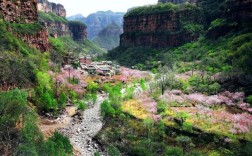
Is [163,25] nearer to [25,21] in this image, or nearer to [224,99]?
[25,21]

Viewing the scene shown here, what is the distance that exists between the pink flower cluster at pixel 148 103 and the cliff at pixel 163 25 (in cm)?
7678

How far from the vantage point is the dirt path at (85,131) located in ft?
149

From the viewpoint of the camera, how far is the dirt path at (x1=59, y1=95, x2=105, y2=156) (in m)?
45.3

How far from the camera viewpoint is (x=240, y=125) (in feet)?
149

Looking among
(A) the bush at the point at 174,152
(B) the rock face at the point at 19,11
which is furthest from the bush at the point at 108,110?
(B) the rock face at the point at 19,11

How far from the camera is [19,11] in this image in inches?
3578

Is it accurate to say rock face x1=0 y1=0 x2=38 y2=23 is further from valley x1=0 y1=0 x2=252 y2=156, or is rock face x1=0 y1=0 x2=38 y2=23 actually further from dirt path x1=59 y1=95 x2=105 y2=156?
dirt path x1=59 y1=95 x2=105 y2=156

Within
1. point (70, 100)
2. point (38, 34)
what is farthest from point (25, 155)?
point (38, 34)

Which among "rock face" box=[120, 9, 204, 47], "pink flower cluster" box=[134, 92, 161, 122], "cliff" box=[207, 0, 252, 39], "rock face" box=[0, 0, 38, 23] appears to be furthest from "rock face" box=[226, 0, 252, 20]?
"rock face" box=[0, 0, 38, 23]

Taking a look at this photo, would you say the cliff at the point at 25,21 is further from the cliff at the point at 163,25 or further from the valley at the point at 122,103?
the cliff at the point at 163,25

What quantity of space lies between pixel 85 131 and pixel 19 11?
53874 mm

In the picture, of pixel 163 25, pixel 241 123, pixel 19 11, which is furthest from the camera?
pixel 163 25

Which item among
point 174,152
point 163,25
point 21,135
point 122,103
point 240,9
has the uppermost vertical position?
point 240,9

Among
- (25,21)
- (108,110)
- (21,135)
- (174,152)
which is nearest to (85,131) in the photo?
(108,110)
